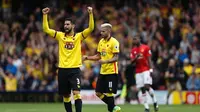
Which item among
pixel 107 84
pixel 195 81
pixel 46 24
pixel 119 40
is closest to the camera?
pixel 46 24

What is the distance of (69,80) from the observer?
16.3 metres

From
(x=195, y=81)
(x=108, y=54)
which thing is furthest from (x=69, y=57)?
(x=195, y=81)

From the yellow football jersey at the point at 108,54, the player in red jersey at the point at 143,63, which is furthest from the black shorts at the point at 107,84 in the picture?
the player in red jersey at the point at 143,63

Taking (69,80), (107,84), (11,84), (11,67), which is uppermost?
(11,67)

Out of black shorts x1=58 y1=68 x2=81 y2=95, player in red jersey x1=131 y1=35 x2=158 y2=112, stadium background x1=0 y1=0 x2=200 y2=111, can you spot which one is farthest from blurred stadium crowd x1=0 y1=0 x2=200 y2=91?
black shorts x1=58 y1=68 x2=81 y2=95

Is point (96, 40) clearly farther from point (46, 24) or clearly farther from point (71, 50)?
point (71, 50)

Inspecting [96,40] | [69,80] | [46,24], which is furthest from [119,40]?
[69,80]

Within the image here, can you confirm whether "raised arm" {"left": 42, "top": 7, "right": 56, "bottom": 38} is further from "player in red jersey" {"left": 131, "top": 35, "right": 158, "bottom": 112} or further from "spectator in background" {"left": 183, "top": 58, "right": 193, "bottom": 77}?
"spectator in background" {"left": 183, "top": 58, "right": 193, "bottom": 77}

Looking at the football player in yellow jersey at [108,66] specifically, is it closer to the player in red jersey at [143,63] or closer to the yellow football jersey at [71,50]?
the yellow football jersey at [71,50]

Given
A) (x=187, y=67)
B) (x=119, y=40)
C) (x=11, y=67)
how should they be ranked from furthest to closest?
(x=11, y=67), (x=119, y=40), (x=187, y=67)

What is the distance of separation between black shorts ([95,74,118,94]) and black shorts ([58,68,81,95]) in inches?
60.1

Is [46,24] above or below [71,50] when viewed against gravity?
above

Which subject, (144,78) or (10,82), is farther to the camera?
(10,82)

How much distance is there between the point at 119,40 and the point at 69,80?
1412cm
